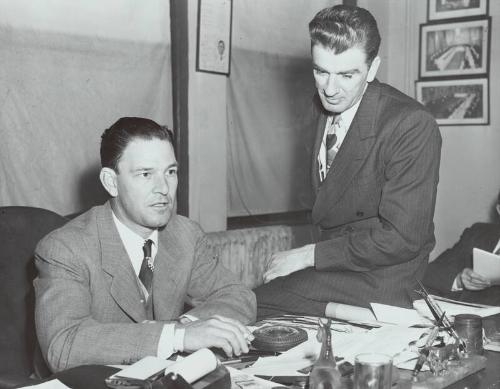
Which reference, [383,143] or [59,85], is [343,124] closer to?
[383,143]

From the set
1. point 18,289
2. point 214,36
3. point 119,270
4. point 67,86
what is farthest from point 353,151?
point 214,36

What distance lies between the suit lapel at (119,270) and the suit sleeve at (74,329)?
0.38ft

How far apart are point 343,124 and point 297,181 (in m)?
2.46

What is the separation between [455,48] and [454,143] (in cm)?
75

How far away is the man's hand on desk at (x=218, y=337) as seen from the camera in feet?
5.51

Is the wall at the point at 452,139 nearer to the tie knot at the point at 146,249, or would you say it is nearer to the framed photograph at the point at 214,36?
the framed photograph at the point at 214,36

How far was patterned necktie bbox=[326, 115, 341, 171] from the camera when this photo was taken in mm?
2422

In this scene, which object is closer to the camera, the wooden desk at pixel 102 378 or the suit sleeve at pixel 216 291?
the wooden desk at pixel 102 378

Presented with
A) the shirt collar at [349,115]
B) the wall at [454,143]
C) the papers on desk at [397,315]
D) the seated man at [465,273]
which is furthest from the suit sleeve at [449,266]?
the papers on desk at [397,315]

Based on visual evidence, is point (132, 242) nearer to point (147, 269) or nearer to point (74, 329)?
point (147, 269)

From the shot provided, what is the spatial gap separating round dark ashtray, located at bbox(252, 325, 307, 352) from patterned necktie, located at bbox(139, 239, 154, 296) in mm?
493

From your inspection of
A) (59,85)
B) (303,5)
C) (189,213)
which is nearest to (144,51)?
(59,85)

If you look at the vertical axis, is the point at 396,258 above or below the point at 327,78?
below

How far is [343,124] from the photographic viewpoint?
2414 mm
